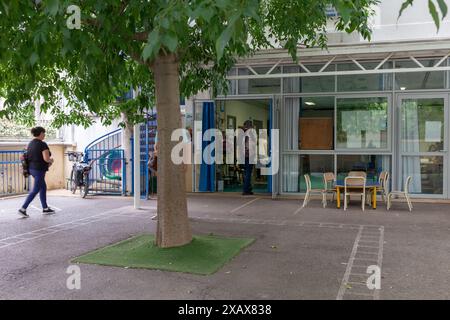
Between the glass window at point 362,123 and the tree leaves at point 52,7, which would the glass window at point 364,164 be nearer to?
the glass window at point 362,123

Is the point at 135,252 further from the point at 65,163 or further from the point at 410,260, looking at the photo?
the point at 65,163

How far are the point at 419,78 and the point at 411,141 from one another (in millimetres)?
1508

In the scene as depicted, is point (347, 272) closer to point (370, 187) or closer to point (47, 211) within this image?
point (370, 187)

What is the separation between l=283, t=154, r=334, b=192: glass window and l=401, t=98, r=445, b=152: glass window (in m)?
1.99

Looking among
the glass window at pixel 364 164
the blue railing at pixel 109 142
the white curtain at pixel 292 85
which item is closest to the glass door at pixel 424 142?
the glass window at pixel 364 164

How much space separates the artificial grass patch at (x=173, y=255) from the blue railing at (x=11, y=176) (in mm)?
7136

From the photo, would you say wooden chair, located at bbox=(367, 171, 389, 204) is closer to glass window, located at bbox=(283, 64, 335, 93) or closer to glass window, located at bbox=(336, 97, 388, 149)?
glass window, located at bbox=(336, 97, 388, 149)

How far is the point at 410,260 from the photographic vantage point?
6043 mm

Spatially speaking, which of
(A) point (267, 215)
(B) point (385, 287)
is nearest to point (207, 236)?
(A) point (267, 215)

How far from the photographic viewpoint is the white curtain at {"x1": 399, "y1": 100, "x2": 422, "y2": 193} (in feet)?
38.2

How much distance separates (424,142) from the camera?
457 inches

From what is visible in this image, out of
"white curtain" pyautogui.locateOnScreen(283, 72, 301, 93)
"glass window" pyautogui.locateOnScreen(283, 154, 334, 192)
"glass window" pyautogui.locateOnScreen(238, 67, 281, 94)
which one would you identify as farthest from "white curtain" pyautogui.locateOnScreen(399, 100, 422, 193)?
"glass window" pyautogui.locateOnScreen(238, 67, 281, 94)

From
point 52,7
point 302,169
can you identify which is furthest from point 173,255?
point 302,169

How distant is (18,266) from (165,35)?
406 centimetres
